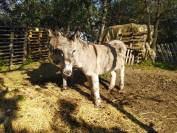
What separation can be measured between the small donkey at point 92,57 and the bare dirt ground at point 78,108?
1.79 ft

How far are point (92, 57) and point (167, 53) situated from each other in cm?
1134

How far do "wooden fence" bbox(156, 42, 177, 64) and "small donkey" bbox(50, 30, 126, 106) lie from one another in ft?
29.8

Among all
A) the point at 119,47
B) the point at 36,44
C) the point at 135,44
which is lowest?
the point at 36,44

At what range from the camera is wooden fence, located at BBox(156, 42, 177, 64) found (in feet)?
65.1

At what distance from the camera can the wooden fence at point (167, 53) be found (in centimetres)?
1984

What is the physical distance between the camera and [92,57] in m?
9.55

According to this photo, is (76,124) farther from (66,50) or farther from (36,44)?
(36,44)

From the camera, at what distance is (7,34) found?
16.3m

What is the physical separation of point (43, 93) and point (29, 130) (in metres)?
1.87

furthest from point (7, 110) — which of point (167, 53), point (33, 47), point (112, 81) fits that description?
→ point (167, 53)

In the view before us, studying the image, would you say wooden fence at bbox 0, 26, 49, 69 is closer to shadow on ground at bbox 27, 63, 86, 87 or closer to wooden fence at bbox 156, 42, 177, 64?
shadow on ground at bbox 27, 63, 86, 87

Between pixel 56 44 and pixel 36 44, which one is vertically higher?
pixel 56 44

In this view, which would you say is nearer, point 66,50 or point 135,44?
point 66,50

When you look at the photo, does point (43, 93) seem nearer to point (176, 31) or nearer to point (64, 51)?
point (64, 51)
